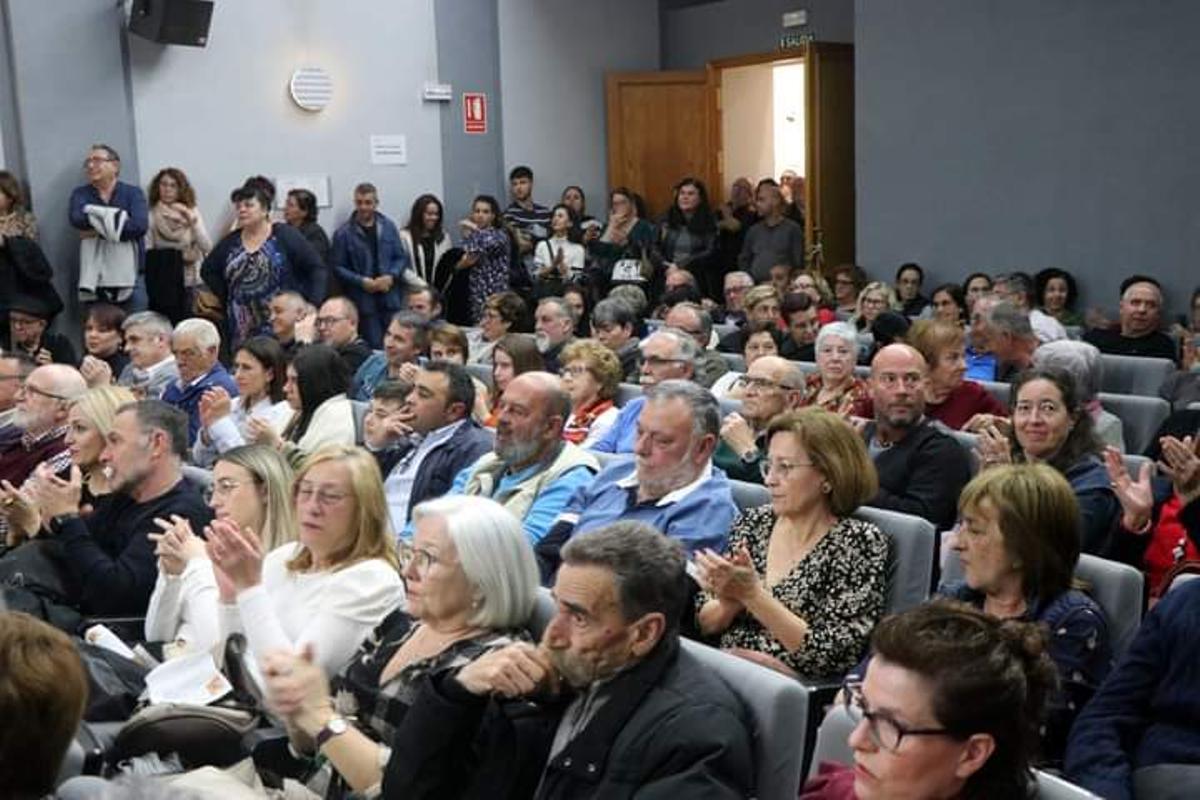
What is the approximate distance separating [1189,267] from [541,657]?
20.0 feet

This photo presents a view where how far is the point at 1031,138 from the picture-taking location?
25.7 ft

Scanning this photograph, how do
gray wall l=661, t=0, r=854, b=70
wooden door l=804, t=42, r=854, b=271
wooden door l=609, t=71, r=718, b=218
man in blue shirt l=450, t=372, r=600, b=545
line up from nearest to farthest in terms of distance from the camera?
man in blue shirt l=450, t=372, r=600, b=545 < wooden door l=804, t=42, r=854, b=271 < gray wall l=661, t=0, r=854, b=70 < wooden door l=609, t=71, r=718, b=218

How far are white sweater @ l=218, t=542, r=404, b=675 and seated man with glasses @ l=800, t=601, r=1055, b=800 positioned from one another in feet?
4.23

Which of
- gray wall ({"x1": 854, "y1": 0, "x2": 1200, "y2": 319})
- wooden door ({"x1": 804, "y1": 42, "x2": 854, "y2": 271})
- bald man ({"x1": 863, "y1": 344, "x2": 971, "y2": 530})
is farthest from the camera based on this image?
wooden door ({"x1": 804, "y1": 42, "x2": 854, "y2": 271})

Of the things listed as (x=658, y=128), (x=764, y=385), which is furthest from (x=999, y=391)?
(x=658, y=128)

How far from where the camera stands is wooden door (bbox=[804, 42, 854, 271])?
31.8 feet

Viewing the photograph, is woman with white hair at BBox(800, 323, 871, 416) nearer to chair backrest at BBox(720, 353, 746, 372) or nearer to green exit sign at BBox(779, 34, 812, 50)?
chair backrest at BBox(720, 353, 746, 372)

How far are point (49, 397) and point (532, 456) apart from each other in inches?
70.7

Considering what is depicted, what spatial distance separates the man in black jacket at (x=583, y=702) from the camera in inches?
80.4

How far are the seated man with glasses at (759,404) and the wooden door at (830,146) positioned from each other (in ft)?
18.6

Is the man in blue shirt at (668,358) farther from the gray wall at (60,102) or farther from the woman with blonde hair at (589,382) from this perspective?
the gray wall at (60,102)

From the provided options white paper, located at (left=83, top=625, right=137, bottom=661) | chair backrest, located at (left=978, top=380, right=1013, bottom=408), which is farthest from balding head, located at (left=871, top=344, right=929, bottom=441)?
white paper, located at (left=83, top=625, right=137, bottom=661)

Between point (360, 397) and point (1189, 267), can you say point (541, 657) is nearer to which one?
point (360, 397)

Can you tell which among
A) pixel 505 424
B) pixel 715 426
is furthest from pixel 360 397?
pixel 715 426
